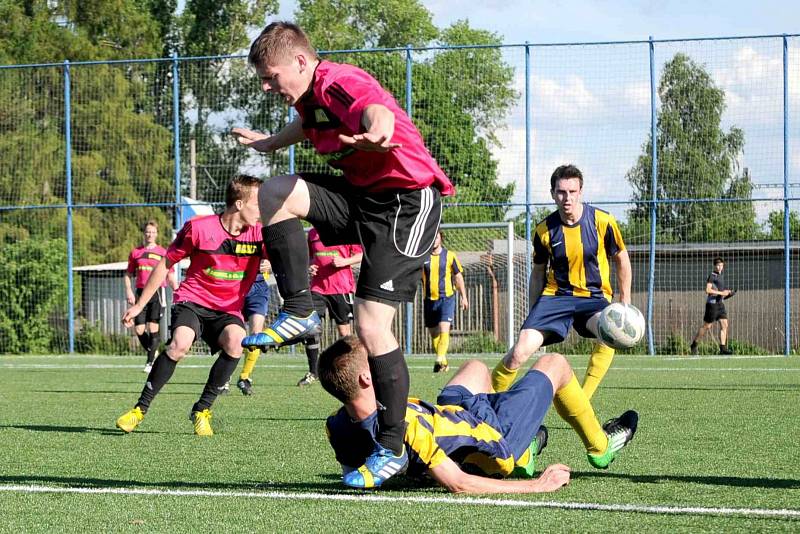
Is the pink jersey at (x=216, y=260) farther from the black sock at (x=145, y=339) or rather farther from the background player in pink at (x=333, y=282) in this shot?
the black sock at (x=145, y=339)

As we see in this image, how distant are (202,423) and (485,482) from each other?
3380 mm

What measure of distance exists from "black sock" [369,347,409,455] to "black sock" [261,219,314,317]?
0.39 metres

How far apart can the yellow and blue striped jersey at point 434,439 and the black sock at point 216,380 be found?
122 inches

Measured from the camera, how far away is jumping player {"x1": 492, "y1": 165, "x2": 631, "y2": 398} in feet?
25.1

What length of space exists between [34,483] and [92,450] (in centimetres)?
144

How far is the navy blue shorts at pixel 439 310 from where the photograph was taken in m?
16.3

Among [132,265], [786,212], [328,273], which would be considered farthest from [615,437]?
[786,212]

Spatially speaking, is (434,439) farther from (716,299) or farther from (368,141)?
(716,299)

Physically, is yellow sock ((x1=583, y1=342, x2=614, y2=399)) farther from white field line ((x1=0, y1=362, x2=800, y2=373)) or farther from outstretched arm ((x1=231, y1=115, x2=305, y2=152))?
white field line ((x1=0, y1=362, x2=800, y2=373))

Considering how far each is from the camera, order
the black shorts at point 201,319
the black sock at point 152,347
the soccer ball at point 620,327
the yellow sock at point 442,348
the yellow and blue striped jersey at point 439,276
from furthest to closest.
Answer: the yellow and blue striped jersey at point 439,276 → the yellow sock at point 442,348 → the black sock at point 152,347 → the black shorts at point 201,319 → the soccer ball at point 620,327

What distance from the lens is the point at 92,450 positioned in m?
6.76

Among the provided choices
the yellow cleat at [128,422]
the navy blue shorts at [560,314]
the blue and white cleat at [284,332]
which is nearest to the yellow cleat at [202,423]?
the yellow cleat at [128,422]

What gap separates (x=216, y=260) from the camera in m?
8.15

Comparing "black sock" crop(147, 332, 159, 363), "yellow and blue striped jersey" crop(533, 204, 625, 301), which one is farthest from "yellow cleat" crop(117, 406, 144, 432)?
"black sock" crop(147, 332, 159, 363)
